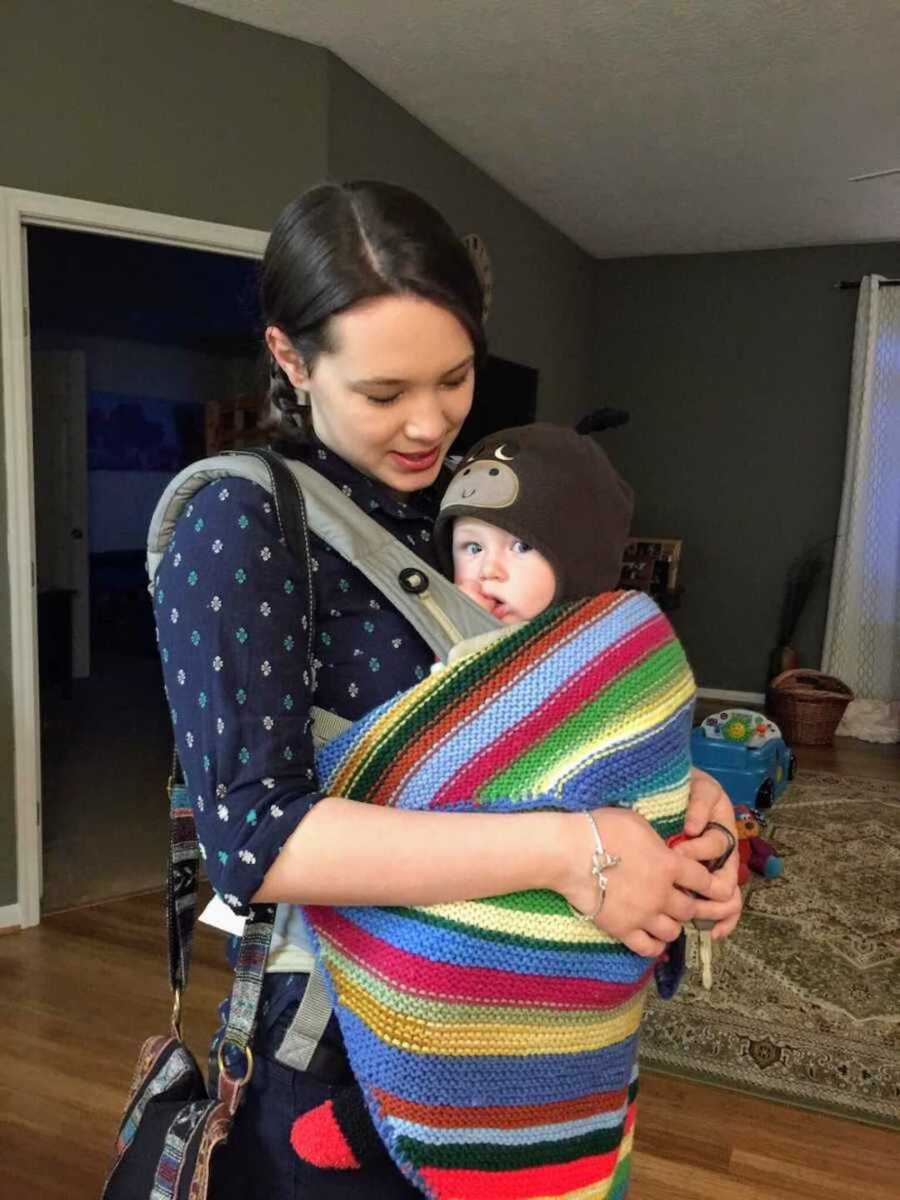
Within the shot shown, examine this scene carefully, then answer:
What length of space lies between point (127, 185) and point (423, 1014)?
105 inches

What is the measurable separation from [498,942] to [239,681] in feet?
0.81

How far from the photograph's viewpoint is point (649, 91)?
3.40 m

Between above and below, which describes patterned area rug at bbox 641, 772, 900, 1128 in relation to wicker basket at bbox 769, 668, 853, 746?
below

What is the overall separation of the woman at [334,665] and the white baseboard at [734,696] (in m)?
5.20

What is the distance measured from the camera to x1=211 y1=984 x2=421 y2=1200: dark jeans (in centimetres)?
72

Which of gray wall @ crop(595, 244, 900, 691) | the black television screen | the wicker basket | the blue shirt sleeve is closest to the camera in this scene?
the blue shirt sleeve

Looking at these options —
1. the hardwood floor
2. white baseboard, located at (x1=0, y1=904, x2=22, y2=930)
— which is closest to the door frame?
white baseboard, located at (x1=0, y1=904, x2=22, y2=930)

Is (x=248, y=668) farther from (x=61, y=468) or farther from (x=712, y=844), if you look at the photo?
(x=61, y=468)

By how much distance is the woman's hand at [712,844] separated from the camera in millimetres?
764

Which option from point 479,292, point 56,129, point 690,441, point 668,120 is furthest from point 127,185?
point 690,441

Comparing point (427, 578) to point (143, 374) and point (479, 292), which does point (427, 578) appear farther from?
point (143, 374)

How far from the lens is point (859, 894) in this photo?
3107 mm

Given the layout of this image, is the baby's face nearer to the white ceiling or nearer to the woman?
the woman

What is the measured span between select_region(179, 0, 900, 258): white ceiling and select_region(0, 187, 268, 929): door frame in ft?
2.15
